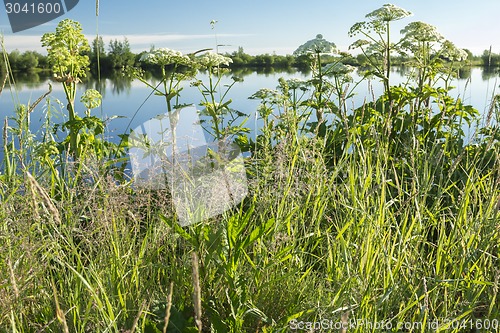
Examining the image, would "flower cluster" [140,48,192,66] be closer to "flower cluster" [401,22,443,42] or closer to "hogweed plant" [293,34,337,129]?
"hogweed plant" [293,34,337,129]

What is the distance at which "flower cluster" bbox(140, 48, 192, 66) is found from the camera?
285cm

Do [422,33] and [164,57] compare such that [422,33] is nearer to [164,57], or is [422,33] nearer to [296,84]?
[296,84]

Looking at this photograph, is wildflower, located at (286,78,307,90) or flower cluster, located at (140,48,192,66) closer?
flower cluster, located at (140,48,192,66)

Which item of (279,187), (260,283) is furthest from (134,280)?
(279,187)

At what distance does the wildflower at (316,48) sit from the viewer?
3.37 m

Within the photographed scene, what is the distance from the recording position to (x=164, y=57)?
2867 millimetres

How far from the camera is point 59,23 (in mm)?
3020

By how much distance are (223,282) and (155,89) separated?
128 centimetres

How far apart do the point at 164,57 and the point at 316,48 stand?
104cm

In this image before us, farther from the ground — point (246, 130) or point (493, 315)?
point (246, 130)

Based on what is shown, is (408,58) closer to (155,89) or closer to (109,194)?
(155,89)

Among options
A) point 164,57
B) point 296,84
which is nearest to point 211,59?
point 164,57

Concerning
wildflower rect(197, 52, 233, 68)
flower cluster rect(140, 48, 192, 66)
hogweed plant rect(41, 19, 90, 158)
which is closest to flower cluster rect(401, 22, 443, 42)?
wildflower rect(197, 52, 233, 68)

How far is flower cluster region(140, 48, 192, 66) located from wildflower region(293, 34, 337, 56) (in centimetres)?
83
